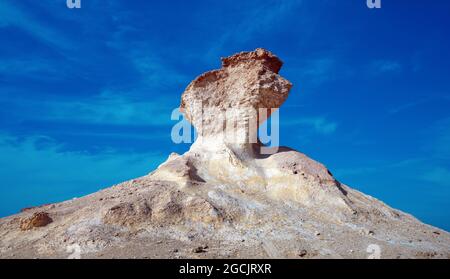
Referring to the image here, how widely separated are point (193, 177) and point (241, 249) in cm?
559

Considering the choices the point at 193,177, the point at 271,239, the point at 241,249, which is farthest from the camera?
the point at 193,177

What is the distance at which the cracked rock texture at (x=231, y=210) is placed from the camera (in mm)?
11898

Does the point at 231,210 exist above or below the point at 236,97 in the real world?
below

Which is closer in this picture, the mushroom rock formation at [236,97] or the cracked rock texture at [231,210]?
the cracked rock texture at [231,210]

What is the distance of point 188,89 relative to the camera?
69.1 feet

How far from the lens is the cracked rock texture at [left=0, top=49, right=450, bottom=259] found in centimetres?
1190

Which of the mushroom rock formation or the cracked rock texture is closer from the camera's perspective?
the cracked rock texture

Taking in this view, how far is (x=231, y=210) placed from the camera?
14344 millimetres

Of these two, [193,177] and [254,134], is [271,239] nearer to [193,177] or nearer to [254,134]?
[193,177]

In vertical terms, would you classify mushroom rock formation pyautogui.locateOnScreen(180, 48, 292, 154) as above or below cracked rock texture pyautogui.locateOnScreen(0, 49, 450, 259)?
above

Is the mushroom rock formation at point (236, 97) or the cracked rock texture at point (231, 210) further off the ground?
the mushroom rock formation at point (236, 97)

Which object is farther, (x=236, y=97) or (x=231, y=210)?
(x=236, y=97)
